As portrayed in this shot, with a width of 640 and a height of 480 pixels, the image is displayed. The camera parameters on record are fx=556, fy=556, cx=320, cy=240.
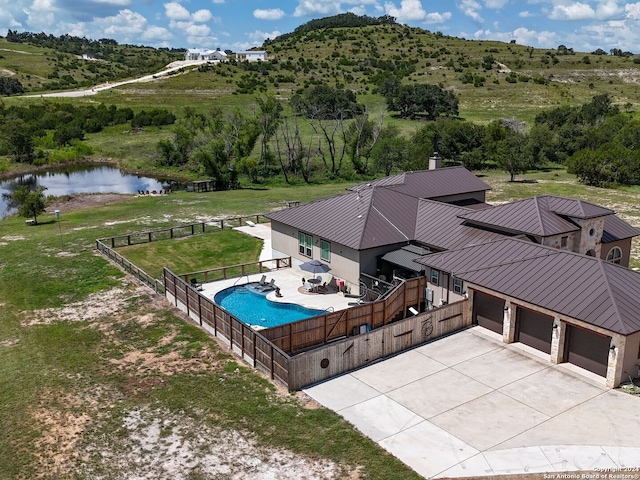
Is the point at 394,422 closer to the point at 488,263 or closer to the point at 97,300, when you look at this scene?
the point at 488,263

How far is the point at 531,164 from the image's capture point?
6519 cm

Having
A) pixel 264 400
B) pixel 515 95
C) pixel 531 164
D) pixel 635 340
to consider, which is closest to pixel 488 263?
pixel 635 340

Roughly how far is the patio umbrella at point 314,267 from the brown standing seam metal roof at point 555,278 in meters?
5.43

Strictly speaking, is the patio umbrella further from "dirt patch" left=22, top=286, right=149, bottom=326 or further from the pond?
the pond

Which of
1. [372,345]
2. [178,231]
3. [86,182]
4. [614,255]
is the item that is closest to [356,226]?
[372,345]

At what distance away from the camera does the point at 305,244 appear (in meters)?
29.9

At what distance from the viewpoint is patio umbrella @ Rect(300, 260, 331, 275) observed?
27547 millimetres

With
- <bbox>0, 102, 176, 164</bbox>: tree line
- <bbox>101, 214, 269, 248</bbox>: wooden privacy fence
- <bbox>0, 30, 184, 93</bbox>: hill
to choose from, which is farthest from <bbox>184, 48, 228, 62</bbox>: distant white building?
<bbox>101, 214, 269, 248</bbox>: wooden privacy fence

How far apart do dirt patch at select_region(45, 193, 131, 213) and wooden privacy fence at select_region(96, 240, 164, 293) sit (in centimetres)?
1875

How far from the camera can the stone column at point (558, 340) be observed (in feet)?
63.1

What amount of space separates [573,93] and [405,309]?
96536 mm

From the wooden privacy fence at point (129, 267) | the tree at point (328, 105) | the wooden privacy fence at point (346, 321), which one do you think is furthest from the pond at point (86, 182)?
the wooden privacy fence at point (346, 321)

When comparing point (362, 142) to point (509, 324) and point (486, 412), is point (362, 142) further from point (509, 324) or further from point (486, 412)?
point (486, 412)

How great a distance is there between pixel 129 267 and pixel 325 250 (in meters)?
11.0
